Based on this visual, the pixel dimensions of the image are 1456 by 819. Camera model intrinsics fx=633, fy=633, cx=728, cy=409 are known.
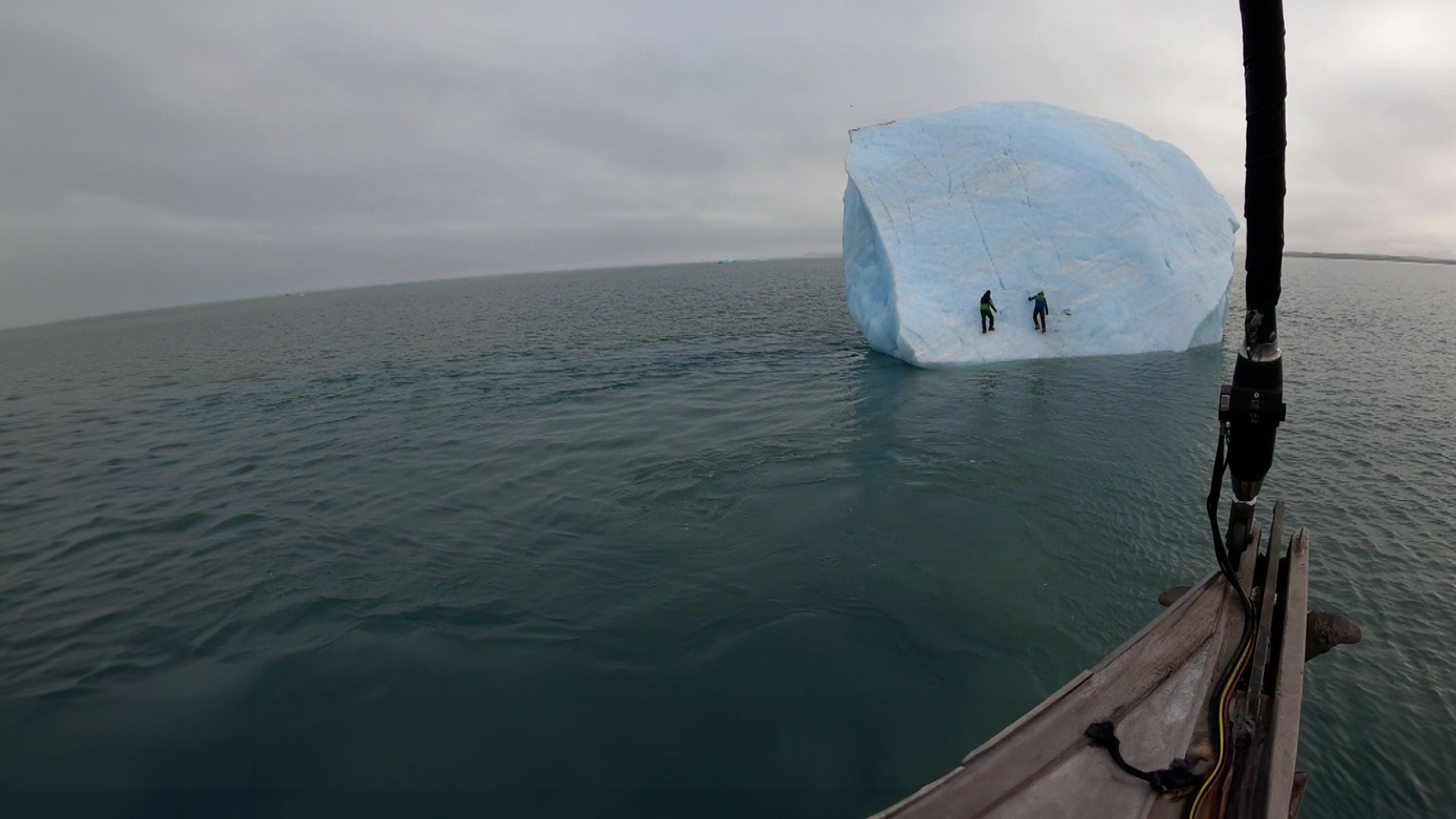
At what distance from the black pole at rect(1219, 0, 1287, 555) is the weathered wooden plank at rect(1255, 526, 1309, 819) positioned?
89 centimetres

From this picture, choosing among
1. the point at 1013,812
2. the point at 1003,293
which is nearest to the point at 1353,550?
the point at 1013,812

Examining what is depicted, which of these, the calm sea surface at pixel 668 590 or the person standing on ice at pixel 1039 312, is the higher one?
the person standing on ice at pixel 1039 312

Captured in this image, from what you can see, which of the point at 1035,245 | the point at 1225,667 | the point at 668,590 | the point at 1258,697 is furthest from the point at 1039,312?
the point at 1258,697

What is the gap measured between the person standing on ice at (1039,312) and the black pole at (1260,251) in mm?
17348

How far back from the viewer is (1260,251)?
296 centimetres

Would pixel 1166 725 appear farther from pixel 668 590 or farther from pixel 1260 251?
pixel 668 590

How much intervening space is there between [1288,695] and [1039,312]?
17944 millimetres

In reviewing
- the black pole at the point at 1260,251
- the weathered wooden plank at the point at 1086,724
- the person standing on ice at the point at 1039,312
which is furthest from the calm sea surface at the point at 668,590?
the black pole at the point at 1260,251

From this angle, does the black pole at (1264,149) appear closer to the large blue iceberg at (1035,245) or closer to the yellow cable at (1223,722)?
the yellow cable at (1223,722)

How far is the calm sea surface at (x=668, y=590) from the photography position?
5438 mm

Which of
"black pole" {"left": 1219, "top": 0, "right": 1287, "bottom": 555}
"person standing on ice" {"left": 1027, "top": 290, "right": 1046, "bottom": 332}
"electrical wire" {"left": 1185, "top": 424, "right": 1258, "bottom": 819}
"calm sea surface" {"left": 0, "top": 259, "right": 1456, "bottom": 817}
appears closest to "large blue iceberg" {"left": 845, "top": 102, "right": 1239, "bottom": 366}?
→ "person standing on ice" {"left": 1027, "top": 290, "right": 1046, "bottom": 332}

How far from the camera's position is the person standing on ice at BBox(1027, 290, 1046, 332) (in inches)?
758

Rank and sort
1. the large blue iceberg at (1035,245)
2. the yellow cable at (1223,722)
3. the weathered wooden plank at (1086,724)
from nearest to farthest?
1. the yellow cable at (1223,722)
2. the weathered wooden plank at (1086,724)
3. the large blue iceberg at (1035,245)

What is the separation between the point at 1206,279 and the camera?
1967cm
